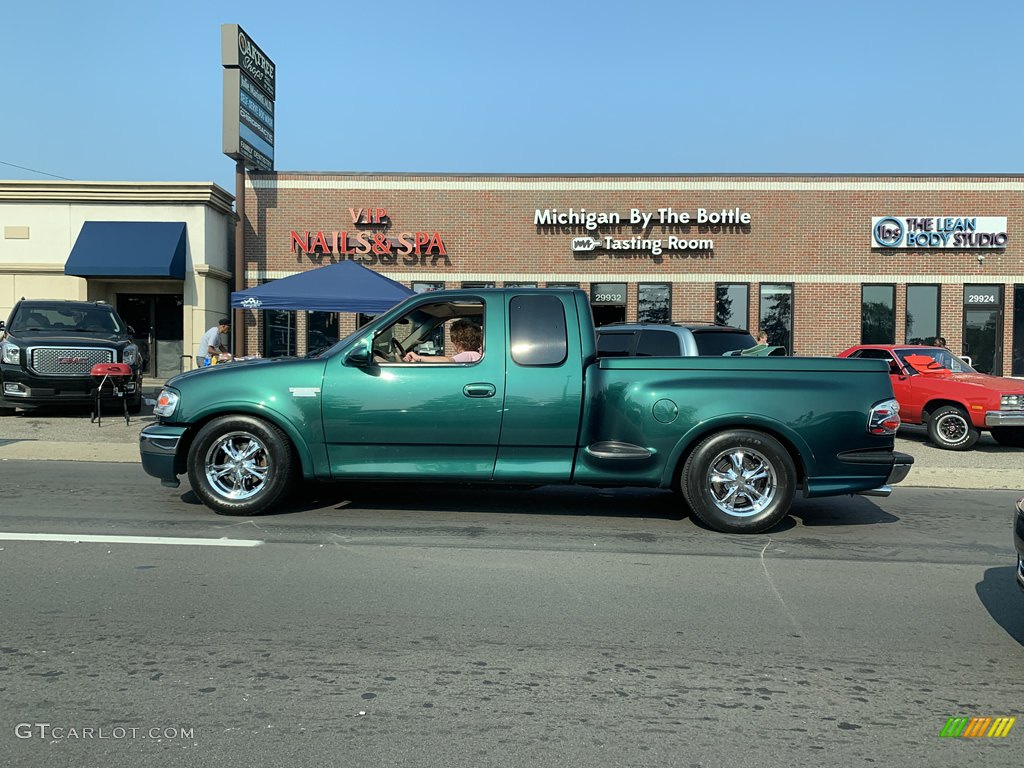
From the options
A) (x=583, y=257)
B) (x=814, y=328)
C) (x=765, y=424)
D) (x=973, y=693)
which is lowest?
(x=973, y=693)

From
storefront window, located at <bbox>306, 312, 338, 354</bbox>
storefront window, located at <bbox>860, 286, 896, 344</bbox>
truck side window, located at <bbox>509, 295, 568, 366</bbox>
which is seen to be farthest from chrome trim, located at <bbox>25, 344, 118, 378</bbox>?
storefront window, located at <bbox>860, 286, 896, 344</bbox>

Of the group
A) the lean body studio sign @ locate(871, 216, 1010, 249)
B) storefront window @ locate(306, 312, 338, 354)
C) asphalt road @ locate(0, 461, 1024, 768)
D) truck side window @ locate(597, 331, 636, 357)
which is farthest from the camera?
storefront window @ locate(306, 312, 338, 354)

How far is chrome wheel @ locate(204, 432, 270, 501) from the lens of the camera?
6484 mm

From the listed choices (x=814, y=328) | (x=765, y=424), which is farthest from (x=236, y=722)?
(x=814, y=328)

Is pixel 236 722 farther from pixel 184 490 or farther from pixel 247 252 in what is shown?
pixel 247 252

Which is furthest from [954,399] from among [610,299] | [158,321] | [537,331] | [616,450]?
[158,321]

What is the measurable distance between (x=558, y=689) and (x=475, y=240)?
1844 cm

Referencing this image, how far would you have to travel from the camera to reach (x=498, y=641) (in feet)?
13.0

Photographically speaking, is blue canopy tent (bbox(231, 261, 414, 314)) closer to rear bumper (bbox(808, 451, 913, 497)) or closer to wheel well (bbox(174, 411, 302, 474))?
wheel well (bbox(174, 411, 302, 474))

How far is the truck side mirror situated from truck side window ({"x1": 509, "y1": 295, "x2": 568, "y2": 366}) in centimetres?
113

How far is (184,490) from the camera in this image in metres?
7.68

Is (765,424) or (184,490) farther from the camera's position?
(184,490)

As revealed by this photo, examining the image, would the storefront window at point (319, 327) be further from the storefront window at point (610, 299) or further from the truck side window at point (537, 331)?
the truck side window at point (537, 331)

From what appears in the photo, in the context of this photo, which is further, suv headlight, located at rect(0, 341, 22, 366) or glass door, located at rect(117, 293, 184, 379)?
glass door, located at rect(117, 293, 184, 379)
